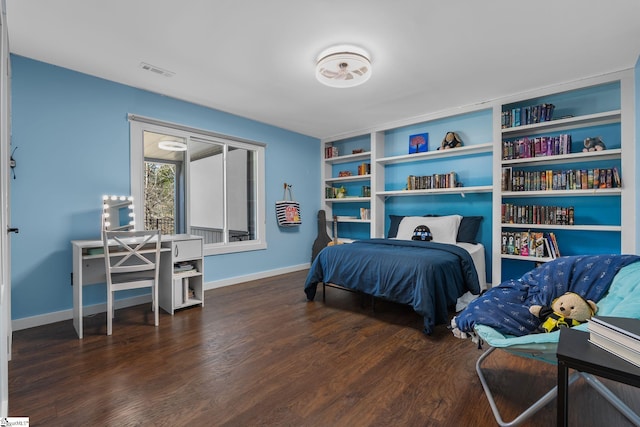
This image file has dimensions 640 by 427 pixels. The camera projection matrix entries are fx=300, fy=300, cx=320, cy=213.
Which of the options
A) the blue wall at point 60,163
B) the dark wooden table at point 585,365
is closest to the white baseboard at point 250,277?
the blue wall at point 60,163

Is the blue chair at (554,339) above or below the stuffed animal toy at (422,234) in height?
below

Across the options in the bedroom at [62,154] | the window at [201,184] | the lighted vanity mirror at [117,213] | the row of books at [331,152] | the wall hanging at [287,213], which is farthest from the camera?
the row of books at [331,152]

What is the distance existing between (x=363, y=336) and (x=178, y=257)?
1994 mm

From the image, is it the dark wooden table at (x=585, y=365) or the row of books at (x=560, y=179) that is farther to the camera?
the row of books at (x=560, y=179)

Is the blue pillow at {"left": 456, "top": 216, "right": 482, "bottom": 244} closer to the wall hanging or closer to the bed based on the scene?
the bed

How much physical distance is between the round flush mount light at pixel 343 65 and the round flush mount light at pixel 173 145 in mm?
2031

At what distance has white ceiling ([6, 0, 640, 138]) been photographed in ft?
6.66

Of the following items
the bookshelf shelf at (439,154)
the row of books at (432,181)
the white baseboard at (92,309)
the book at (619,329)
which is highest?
the bookshelf shelf at (439,154)

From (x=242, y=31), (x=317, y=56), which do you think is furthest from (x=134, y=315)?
(x=317, y=56)

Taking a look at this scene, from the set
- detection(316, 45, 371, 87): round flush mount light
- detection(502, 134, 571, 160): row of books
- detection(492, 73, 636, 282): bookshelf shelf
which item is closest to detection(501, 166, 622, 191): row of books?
detection(492, 73, 636, 282): bookshelf shelf

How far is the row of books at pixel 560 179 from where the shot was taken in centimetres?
293

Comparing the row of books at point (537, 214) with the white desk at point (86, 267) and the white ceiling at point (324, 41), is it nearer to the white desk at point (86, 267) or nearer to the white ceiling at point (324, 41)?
the white ceiling at point (324, 41)

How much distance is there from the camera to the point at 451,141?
4.01 metres

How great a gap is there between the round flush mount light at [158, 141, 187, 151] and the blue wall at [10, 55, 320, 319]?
265 millimetres
